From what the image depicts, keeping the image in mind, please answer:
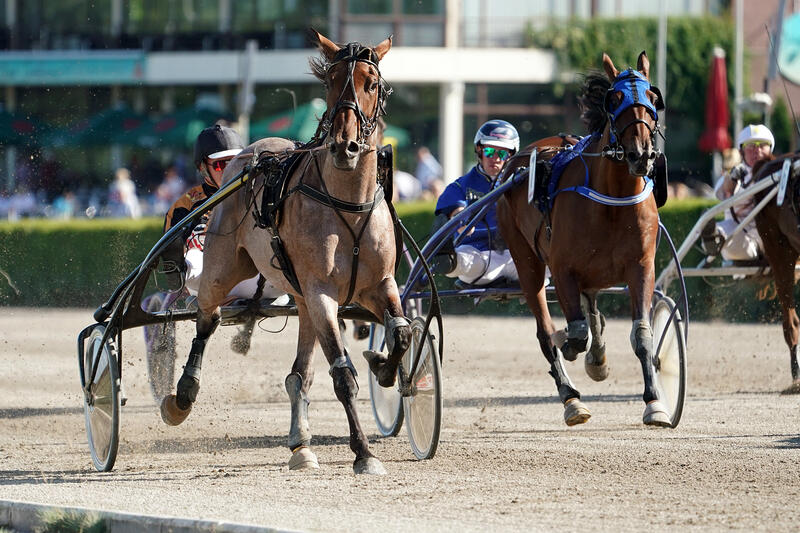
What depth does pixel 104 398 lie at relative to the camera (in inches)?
257

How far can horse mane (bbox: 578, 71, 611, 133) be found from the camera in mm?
6746

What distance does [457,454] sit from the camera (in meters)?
6.43

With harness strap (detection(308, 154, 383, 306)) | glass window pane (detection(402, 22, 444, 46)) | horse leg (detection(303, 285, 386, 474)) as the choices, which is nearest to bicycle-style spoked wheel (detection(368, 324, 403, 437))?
horse leg (detection(303, 285, 386, 474))

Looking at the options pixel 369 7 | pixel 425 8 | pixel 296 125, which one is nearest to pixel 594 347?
pixel 296 125

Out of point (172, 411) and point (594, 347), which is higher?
point (594, 347)

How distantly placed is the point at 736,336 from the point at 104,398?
7.14m

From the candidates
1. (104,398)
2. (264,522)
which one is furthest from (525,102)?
(264,522)

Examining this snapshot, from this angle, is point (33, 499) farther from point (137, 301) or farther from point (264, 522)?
point (137, 301)

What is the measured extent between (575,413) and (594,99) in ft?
5.08

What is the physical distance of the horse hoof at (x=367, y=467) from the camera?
19.0ft

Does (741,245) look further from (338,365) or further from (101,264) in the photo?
(101,264)

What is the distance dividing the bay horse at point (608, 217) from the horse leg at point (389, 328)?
109 cm

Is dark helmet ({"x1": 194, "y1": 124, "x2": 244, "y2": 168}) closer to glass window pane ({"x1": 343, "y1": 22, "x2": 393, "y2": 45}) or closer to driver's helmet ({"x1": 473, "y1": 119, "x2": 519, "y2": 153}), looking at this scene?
driver's helmet ({"x1": 473, "y1": 119, "x2": 519, "y2": 153})

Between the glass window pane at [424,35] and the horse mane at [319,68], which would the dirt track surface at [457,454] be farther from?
the glass window pane at [424,35]
